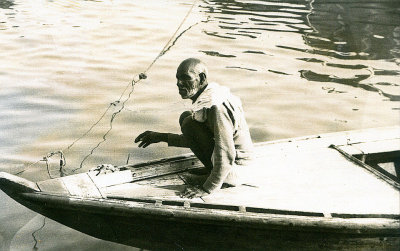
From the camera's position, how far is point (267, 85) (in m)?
8.34

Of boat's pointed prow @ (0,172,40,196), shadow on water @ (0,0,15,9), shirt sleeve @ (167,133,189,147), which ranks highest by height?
shirt sleeve @ (167,133,189,147)

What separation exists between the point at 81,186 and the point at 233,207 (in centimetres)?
119

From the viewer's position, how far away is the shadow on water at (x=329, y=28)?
9.35 meters

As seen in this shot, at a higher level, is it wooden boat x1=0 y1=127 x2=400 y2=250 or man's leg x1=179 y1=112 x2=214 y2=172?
man's leg x1=179 y1=112 x2=214 y2=172

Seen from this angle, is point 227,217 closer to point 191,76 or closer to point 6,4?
point 191,76

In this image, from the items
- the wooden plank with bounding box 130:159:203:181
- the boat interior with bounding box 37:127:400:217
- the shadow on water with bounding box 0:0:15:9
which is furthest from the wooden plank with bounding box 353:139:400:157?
the shadow on water with bounding box 0:0:15:9

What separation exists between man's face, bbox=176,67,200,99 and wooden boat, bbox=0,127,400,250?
2.49 feet

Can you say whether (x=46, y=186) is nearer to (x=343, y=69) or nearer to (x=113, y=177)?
(x=113, y=177)

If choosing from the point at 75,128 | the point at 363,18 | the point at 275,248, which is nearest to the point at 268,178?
the point at 275,248

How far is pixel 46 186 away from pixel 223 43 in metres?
8.14

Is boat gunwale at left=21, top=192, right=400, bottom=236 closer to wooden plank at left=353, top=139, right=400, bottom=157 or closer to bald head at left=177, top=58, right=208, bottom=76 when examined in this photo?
bald head at left=177, top=58, right=208, bottom=76

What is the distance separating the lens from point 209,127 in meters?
3.43

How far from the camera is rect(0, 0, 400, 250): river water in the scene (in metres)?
6.02

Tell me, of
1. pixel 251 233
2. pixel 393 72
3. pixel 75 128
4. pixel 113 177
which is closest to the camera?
pixel 251 233
